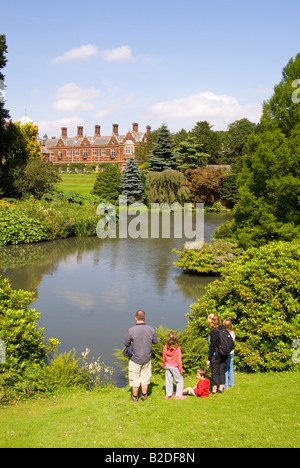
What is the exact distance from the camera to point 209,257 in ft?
54.2

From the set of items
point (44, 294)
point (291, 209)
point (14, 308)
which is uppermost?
point (291, 209)

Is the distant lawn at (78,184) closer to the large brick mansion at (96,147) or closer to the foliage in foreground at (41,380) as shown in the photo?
the large brick mansion at (96,147)

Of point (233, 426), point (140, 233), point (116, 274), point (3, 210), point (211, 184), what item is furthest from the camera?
point (211, 184)

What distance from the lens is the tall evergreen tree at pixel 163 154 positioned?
44.7 meters

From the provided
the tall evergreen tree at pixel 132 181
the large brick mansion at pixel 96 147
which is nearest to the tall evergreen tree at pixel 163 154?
the tall evergreen tree at pixel 132 181

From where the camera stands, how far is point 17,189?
31.1m

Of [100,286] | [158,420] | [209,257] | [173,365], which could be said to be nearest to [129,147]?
[209,257]

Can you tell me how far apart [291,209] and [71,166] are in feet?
214

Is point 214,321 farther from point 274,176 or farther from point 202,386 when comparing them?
point 274,176

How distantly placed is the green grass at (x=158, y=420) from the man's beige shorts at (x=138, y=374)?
28 cm

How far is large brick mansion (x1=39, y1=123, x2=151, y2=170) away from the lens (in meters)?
73.9

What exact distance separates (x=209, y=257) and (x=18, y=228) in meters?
11.6
